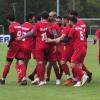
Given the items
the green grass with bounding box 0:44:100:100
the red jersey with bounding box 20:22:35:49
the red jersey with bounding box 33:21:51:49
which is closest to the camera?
the green grass with bounding box 0:44:100:100

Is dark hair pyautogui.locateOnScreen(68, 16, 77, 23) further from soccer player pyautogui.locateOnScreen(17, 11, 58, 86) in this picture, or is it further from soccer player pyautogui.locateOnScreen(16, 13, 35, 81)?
soccer player pyautogui.locateOnScreen(16, 13, 35, 81)

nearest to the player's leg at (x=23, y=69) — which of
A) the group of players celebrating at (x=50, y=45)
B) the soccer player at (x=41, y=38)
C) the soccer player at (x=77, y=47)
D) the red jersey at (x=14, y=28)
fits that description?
the group of players celebrating at (x=50, y=45)

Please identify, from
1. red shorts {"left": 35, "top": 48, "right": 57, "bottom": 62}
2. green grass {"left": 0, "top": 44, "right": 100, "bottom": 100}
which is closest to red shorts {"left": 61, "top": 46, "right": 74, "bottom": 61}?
red shorts {"left": 35, "top": 48, "right": 57, "bottom": 62}

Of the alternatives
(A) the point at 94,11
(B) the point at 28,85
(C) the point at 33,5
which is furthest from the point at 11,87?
(A) the point at 94,11

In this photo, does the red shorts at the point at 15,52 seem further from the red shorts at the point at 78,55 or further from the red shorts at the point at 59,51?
the red shorts at the point at 78,55

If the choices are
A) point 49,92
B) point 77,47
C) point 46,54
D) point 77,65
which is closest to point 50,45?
point 46,54

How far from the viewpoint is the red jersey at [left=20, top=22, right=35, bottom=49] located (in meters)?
15.8

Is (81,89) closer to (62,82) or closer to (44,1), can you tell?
(62,82)

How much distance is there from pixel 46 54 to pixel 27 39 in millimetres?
1057

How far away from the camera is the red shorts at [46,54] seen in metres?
15.2

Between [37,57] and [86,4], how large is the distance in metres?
74.4

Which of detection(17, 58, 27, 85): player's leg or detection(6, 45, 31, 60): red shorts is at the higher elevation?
detection(6, 45, 31, 60): red shorts

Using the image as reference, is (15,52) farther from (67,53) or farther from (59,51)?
(67,53)

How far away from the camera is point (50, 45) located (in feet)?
50.2
